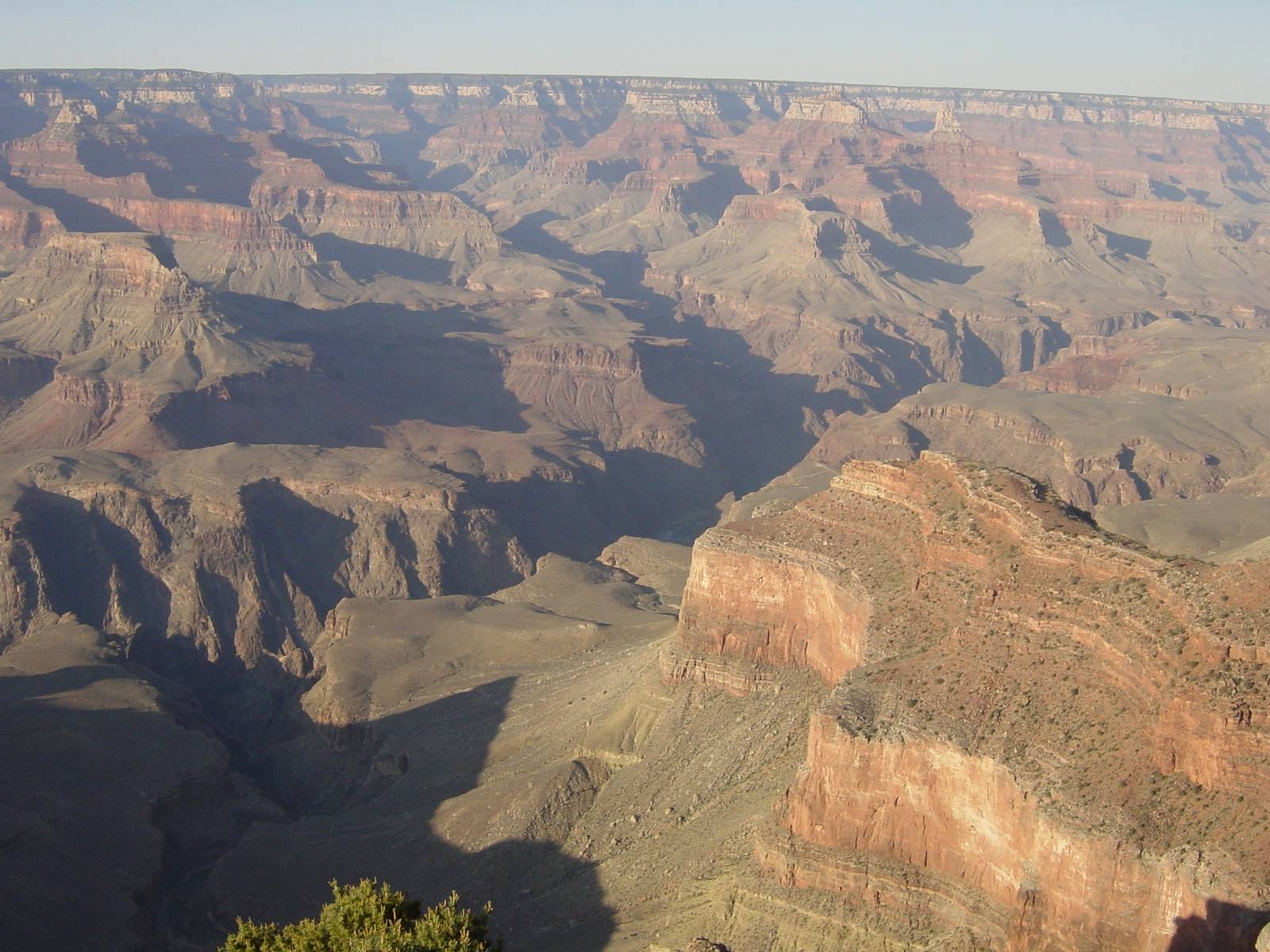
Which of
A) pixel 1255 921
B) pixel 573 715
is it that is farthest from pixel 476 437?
pixel 1255 921

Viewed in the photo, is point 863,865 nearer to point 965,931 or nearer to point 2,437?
point 965,931

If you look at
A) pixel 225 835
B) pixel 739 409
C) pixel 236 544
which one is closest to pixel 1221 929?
pixel 225 835

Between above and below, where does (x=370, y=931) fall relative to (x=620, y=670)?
below

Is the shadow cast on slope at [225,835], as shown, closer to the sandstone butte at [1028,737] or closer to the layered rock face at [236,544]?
the sandstone butte at [1028,737]

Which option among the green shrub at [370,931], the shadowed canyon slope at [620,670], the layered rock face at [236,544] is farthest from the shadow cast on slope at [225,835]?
the layered rock face at [236,544]

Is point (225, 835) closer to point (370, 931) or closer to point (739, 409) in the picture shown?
point (370, 931)

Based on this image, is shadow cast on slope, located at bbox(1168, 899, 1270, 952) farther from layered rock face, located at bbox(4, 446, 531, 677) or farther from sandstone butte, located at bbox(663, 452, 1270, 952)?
layered rock face, located at bbox(4, 446, 531, 677)
